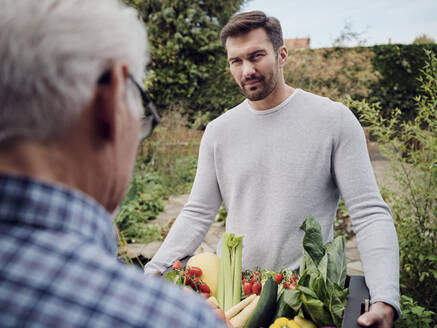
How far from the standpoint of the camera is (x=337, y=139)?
1762mm

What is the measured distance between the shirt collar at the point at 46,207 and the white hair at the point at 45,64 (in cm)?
7

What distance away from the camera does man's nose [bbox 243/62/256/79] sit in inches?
75.6

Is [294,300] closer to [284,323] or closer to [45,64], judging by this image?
[284,323]

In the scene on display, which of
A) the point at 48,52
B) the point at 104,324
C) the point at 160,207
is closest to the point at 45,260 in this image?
the point at 104,324

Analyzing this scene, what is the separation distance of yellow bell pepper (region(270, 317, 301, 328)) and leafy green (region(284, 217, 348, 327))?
0.06 m

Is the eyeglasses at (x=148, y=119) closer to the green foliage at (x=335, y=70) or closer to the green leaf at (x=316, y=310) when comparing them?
the green leaf at (x=316, y=310)

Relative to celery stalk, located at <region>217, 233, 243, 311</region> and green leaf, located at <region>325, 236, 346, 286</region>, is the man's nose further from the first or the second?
green leaf, located at <region>325, 236, 346, 286</region>

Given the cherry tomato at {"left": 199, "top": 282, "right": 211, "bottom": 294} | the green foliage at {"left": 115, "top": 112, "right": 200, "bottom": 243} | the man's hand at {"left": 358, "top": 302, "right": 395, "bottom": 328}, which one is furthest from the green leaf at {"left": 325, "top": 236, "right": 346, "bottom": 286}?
the green foliage at {"left": 115, "top": 112, "right": 200, "bottom": 243}

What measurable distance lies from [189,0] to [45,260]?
13.3m

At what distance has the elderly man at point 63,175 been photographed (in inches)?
18.2

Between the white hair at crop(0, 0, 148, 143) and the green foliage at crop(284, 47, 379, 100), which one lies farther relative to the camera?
the green foliage at crop(284, 47, 379, 100)

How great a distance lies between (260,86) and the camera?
1933 millimetres

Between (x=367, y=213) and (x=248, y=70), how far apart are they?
36.6 inches

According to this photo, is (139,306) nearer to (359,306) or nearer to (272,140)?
(359,306)
